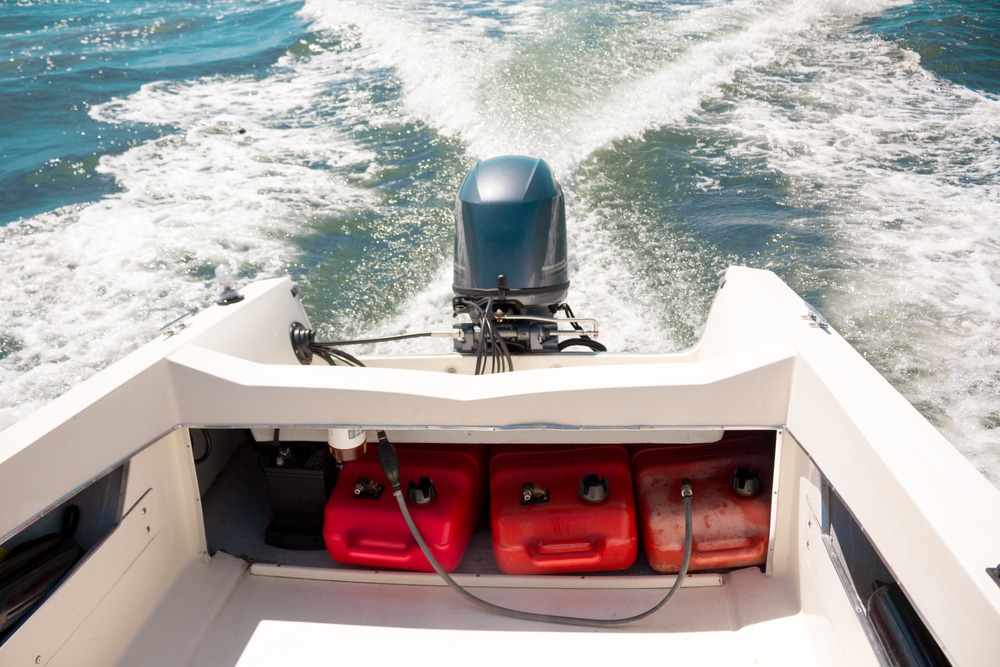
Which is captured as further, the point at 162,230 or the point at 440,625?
the point at 162,230

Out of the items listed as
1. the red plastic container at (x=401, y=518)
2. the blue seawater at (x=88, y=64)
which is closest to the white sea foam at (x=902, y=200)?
the red plastic container at (x=401, y=518)

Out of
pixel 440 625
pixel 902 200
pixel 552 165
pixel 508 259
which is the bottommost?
pixel 902 200

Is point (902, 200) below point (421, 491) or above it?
below

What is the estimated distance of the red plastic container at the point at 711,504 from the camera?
5.44 ft

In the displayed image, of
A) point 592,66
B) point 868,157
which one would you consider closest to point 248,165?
point 592,66

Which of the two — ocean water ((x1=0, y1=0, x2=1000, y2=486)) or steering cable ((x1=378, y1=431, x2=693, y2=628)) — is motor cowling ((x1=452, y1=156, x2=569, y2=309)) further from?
ocean water ((x1=0, y1=0, x2=1000, y2=486))

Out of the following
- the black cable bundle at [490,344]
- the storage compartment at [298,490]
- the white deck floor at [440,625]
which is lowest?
the white deck floor at [440,625]

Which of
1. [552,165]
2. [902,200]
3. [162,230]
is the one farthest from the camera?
[552,165]

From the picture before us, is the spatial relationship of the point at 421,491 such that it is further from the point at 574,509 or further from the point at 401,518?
the point at 574,509

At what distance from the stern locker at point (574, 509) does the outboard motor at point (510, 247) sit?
20.0 inches

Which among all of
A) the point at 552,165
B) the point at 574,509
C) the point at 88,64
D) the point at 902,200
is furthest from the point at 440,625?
the point at 88,64

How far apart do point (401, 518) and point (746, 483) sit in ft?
2.43

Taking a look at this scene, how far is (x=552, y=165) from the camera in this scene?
5.68 metres

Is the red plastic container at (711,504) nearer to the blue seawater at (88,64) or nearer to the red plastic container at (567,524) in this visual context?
the red plastic container at (567,524)
